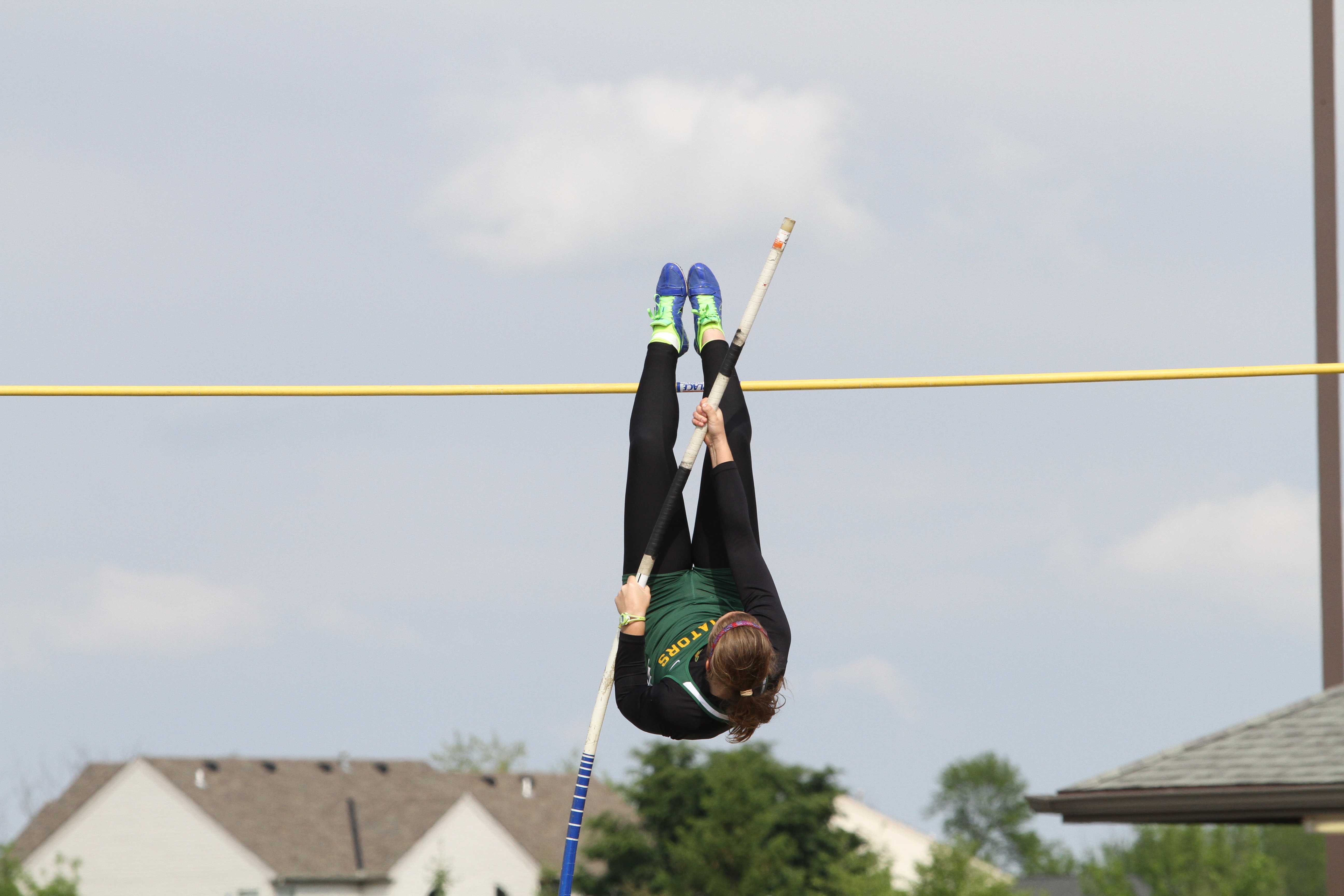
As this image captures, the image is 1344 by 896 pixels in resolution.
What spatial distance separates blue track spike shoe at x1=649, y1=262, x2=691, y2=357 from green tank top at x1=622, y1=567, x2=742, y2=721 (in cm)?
88

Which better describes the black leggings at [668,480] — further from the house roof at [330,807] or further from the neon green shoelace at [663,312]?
the house roof at [330,807]

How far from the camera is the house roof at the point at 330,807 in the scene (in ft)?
117

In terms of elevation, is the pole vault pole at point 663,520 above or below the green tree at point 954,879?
below

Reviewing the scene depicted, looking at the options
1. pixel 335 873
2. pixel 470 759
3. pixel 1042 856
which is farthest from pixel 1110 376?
pixel 1042 856

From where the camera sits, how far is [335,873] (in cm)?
3516

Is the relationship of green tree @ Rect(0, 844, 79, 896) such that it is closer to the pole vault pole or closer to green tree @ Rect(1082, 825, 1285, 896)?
green tree @ Rect(1082, 825, 1285, 896)

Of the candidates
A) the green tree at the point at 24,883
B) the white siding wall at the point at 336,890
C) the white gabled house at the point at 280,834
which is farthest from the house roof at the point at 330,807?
the green tree at the point at 24,883

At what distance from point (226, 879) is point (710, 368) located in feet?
105

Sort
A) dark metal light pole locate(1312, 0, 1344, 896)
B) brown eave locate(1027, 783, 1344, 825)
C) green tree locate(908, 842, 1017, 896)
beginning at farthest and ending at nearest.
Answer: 1. green tree locate(908, 842, 1017, 896)
2. dark metal light pole locate(1312, 0, 1344, 896)
3. brown eave locate(1027, 783, 1344, 825)

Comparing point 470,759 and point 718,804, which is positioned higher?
point 470,759

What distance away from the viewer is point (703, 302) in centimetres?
622

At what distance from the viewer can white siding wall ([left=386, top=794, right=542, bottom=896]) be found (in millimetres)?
36344

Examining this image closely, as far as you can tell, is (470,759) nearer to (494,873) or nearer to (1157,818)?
(494,873)

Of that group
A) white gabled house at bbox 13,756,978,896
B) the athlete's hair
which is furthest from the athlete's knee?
white gabled house at bbox 13,756,978,896
